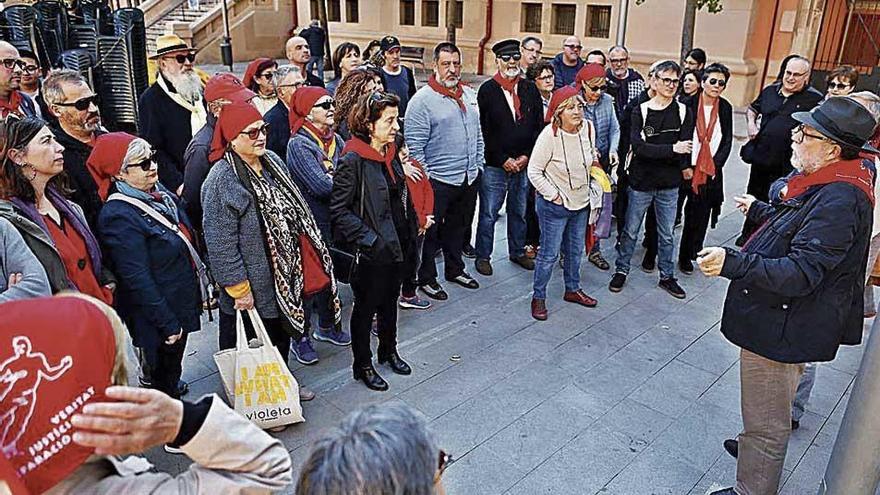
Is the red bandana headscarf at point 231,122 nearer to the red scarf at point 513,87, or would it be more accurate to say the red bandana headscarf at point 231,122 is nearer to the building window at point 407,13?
the red scarf at point 513,87

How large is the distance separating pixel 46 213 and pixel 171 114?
7.10 feet

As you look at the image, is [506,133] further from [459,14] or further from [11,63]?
[459,14]

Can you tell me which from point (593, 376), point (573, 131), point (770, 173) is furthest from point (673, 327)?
point (770, 173)

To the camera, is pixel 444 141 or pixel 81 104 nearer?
pixel 81 104

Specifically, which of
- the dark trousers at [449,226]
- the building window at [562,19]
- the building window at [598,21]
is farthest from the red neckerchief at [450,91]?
the building window at [562,19]

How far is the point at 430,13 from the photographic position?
18.8 m

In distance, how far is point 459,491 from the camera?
319 cm

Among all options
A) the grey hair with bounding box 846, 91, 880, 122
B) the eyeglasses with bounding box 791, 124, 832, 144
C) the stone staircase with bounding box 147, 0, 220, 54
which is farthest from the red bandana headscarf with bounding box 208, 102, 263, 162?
the stone staircase with bounding box 147, 0, 220, 54

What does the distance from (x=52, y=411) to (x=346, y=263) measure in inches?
130

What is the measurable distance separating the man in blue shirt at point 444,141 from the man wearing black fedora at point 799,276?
2.68 metres

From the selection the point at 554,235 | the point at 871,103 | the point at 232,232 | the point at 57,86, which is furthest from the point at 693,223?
the point at 57,86

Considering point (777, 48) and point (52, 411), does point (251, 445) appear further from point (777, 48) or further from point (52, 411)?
point (777, 48)

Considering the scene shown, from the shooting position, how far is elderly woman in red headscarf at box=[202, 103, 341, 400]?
3256mm

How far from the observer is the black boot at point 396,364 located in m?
4.22
